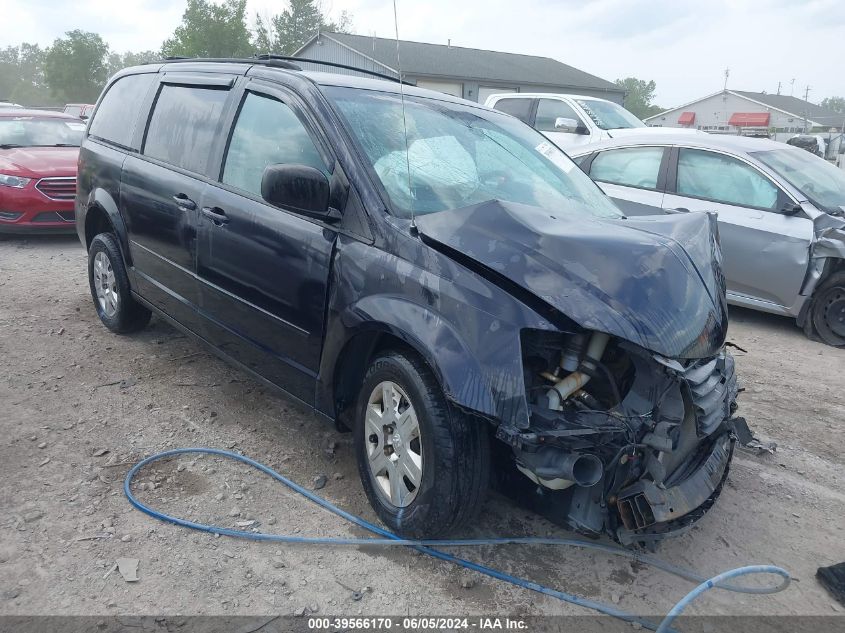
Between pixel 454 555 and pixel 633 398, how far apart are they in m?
1.01

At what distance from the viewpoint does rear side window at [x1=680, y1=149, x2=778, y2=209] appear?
242 inches

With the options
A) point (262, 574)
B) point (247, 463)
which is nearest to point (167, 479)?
point (247, 463)

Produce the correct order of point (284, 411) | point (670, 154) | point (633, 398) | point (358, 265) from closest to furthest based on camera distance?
point (633, 398)
point (358, 265)
point (284, 411)
point (670, 154)

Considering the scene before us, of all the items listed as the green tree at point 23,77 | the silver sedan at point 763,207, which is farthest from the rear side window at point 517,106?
the green tree at point 23,77

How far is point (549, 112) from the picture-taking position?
430 inches

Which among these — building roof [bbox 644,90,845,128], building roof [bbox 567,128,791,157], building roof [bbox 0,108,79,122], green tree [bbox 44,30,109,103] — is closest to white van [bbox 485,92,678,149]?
building roof [bbox 567,128,791,157]

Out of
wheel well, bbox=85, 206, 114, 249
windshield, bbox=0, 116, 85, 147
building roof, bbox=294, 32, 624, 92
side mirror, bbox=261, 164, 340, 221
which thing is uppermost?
building roof, bbox=294, 32, 624, 92

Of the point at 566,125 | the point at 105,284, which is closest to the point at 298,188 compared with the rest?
the point at 105,284

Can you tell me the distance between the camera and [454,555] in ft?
9.30

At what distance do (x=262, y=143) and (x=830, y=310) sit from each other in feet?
16.5

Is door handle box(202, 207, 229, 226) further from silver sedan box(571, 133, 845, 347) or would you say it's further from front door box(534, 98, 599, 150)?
front door box(534, 98, 599, 150)

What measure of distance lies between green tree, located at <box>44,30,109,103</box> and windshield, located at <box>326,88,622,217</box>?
63.1 m

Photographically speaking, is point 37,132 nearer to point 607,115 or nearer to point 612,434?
point 607,115

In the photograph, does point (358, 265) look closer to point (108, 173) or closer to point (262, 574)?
point (262, 574)
